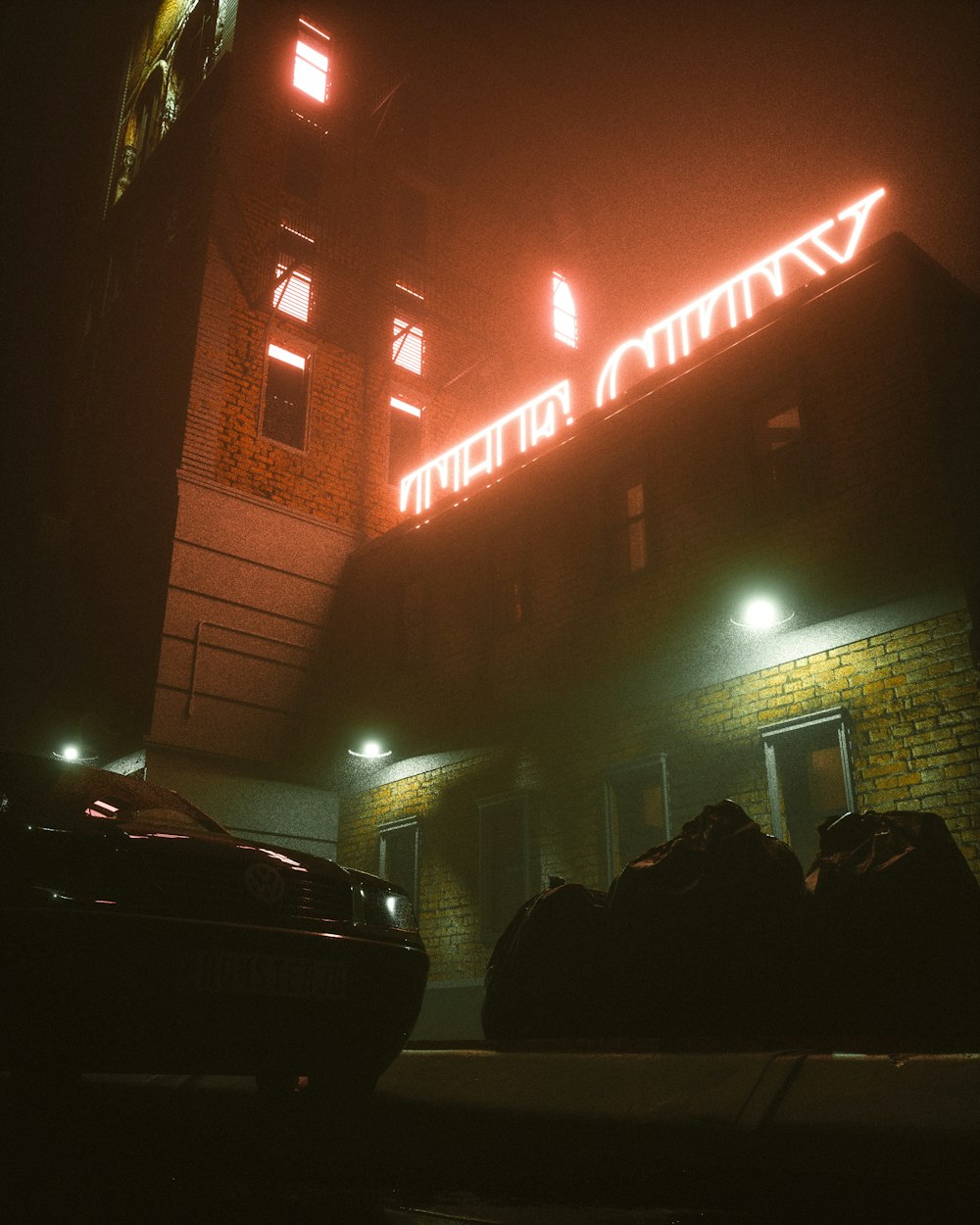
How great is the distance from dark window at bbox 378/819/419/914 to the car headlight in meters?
7.63

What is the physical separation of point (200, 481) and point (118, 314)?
6195mm

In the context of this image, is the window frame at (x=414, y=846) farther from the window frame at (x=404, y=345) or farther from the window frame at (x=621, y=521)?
the window frame at (x=404, y=345)

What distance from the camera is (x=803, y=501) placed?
880 centimetres

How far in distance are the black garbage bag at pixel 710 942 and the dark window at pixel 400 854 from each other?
813 cm

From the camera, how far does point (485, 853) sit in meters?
11.0

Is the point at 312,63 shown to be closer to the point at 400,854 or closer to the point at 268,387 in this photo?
the point at 268,387

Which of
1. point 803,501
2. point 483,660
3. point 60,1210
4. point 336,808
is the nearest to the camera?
point 60,1210

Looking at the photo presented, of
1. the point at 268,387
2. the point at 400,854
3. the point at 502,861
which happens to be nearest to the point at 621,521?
the point at 502,861

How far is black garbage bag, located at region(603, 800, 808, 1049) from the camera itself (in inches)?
145

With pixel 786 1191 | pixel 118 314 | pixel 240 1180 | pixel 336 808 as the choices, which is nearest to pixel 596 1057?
pixel 786 1191

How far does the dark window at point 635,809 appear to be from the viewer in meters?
9.48

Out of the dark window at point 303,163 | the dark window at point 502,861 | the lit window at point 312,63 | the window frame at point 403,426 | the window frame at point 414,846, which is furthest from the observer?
the lit window at point 312,63

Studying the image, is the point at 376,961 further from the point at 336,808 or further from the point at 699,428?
the point at 336,808

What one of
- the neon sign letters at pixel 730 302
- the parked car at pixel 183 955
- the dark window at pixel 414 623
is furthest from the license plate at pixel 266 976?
the neon sign letters at pixel 730 302
